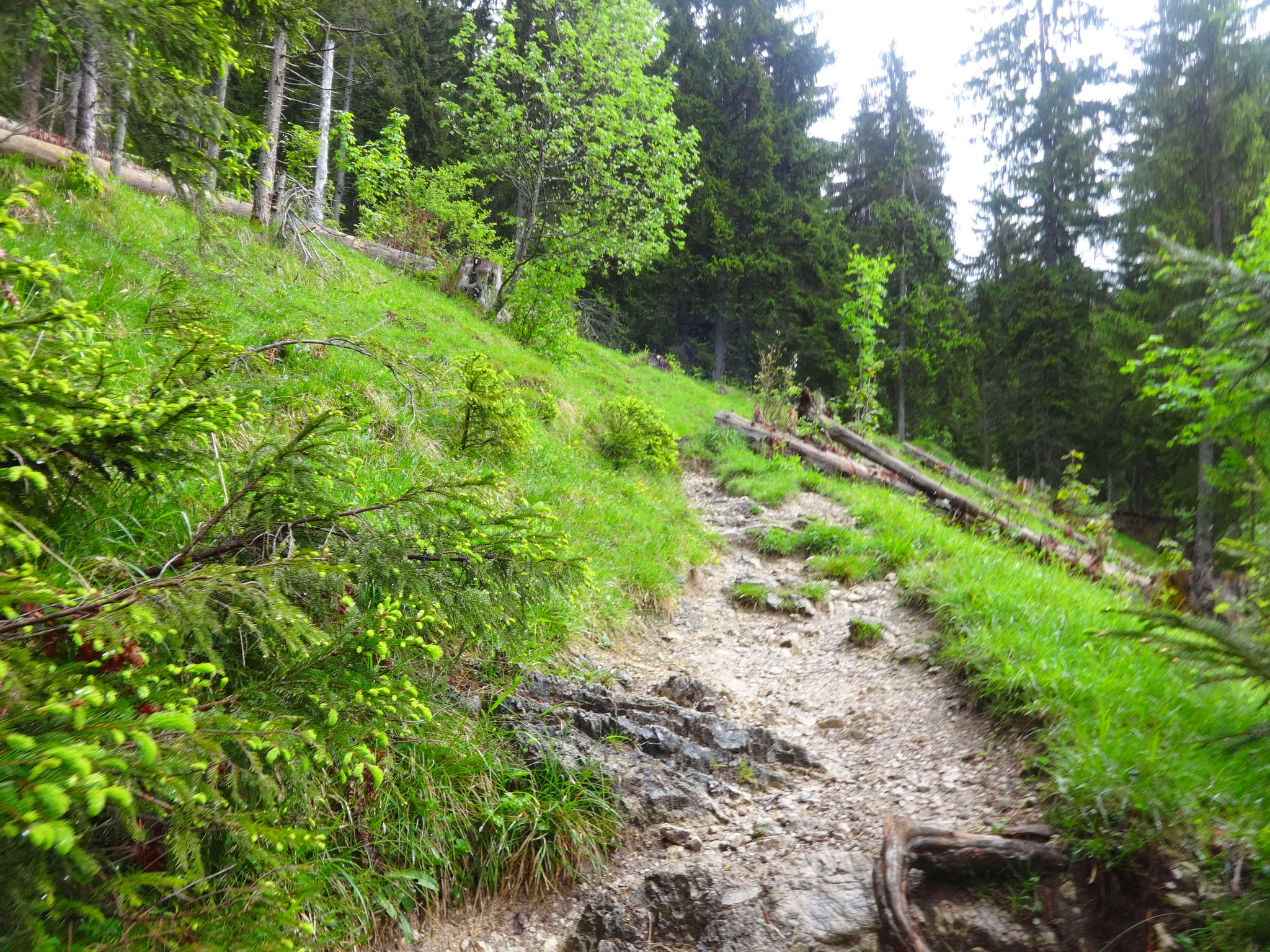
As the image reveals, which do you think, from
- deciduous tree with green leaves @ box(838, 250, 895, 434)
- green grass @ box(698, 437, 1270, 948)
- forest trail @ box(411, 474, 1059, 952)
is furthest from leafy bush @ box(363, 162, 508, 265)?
green grass @ box(698, 437, 1270, 948)

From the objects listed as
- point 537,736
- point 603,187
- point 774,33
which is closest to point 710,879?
point 537,736

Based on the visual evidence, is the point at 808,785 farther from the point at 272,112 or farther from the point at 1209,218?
the point at 1209,218

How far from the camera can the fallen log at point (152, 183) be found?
16.7ft

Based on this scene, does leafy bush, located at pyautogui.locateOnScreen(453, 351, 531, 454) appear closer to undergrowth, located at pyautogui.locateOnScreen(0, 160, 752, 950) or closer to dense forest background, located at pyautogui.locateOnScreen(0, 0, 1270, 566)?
undergrowth, located at pyautogui.locateOnScreen(0, 160, 752, 950)

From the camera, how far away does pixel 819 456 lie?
12.7 meters

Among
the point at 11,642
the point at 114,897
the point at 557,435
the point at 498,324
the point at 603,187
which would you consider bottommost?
the point at 114,897

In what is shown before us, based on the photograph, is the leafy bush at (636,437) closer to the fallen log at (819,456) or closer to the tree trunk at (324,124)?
the fallen log at (819,456)

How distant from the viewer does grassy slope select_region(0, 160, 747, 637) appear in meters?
4.93

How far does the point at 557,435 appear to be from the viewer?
920 cm

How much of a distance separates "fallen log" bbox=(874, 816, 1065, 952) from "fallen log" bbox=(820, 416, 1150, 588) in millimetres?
5795

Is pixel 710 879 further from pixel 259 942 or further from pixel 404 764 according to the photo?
pixel 259 942

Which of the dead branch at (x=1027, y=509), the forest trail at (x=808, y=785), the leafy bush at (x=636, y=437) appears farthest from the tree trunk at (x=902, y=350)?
the forest trail at (x=808, y=785)

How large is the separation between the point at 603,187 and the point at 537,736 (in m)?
15.0

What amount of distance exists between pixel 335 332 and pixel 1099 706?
7489mm
